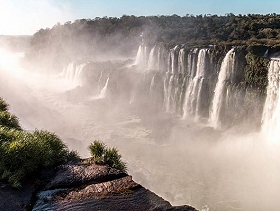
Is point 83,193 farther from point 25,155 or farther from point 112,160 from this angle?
point 25,155

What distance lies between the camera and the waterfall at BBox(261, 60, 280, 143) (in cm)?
2273

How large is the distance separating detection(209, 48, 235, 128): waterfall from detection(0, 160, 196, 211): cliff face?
22.4m

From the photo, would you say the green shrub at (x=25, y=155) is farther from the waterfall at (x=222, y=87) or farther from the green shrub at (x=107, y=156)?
the waterfall at (x=222, y=87)

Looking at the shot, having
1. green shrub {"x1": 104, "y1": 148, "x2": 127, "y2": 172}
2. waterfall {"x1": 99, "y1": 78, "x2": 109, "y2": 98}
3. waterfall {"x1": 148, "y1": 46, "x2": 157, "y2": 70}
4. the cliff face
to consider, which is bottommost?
the cliff face

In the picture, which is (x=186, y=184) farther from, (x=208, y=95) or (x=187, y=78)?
(x=187, y=78)

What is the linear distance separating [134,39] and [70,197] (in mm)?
61341

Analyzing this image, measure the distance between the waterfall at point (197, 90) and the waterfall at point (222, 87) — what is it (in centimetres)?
175

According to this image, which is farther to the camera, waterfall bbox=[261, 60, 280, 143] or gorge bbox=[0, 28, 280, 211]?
waterfall bbox=[261, 60, 280, 143]

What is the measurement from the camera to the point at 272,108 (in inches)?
925

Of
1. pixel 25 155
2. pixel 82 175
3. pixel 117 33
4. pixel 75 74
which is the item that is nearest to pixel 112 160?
pixel 82 175

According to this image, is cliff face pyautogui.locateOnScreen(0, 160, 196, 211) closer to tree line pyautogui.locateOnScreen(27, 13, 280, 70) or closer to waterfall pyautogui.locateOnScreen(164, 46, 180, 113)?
waterfall pyautogui.locateOnScreen(164, 46, 180, 113)

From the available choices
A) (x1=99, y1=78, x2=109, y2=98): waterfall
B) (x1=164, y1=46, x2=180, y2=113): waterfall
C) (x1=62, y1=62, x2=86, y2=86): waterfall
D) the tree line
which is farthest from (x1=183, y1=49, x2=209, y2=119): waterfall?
(x1=62, y1=62, x2=86, y2=86): waterfall

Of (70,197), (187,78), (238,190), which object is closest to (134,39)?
(187,78)

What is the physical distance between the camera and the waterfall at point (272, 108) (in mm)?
22734
